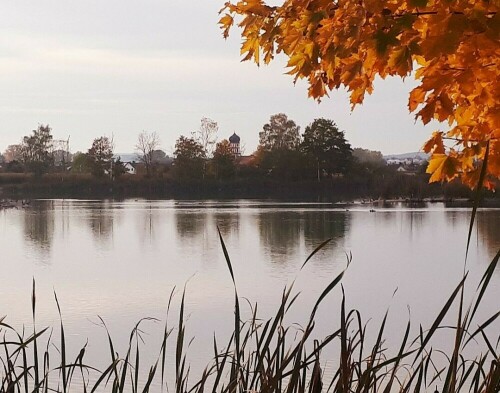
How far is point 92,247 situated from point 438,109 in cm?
1657

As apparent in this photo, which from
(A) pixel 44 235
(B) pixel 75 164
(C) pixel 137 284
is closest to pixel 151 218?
(A) pixel 44 235

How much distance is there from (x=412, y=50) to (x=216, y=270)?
11702 millimetres

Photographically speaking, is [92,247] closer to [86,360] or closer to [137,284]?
[137,284]

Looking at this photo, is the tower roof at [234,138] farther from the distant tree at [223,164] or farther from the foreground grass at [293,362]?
the foreground grass at [293,362]

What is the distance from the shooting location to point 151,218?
92.3ft

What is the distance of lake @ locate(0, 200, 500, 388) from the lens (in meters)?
9.32

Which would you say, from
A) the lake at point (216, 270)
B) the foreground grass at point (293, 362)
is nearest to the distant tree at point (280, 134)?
the lake at point (216, 270)

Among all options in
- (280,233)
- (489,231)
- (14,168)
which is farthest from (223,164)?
(489,231)

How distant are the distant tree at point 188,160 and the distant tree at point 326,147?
7773mm

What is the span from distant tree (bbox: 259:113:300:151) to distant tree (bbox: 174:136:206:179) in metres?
5.10

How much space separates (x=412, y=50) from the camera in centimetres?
212

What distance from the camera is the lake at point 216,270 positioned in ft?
30.6

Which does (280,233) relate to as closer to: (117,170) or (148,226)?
(148,226)

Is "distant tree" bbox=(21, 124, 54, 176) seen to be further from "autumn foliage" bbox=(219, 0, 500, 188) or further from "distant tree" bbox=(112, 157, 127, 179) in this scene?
"autumn foliage" bbox=(219, 0, 500, 188)
